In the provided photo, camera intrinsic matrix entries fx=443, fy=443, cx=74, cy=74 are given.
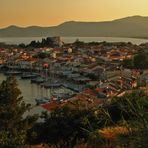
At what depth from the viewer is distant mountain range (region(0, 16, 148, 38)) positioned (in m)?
145

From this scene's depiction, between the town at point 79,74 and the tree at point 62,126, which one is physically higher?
the tree at point 62,126

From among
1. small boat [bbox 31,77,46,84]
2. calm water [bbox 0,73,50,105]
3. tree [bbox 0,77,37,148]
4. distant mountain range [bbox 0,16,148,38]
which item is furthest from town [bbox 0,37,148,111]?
distant mountain range [bbox 0,16,148,38]

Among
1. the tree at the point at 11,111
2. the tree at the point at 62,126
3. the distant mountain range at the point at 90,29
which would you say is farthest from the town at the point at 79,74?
the distant mountain range at the point at 90,29

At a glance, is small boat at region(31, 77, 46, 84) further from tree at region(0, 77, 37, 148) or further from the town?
tree at region(0, 77, 37, 148)

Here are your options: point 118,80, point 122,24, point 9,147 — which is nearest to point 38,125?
point 9,147

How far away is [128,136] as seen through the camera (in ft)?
5.57

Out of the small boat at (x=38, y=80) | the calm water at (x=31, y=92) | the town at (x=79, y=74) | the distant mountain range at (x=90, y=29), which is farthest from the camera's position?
the distant mountain range at (x=90, y=29)

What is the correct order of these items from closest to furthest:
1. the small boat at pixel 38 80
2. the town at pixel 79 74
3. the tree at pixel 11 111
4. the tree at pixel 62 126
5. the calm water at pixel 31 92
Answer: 1. the tree at pixel 62 126
2. the tree at pixel 11 111
3. the town at pixel 79 74
4. the calm water at pixel 31 92
5. the small boat at pixel 38 80

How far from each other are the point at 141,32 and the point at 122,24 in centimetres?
1861

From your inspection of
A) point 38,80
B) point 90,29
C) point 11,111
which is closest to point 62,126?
point 11,111

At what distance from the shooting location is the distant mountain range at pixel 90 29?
14500 cm

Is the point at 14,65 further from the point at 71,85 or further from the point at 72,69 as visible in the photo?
the point at 71,85

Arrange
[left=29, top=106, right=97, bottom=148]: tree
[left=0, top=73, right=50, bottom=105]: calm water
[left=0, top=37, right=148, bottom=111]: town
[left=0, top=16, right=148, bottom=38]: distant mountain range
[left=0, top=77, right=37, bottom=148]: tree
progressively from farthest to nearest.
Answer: [left=0, top=16, right=148, bottom=38]: distant mountain range → [left=0, top=73, right=50, bottom=105]: calm water → [left=0, top=37, right=148, bottom=111]: town → [left=0, top=77, right=37, bottom=148]: tree → [left=29, top=106, right=97, bottom=148]: tree

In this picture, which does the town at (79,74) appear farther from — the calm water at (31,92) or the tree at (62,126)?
the tree at (62,126)
